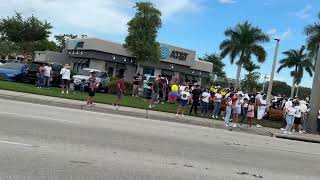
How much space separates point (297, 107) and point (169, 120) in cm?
653

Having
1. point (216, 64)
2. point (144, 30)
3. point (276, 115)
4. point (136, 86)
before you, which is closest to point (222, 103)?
point (276, 115)

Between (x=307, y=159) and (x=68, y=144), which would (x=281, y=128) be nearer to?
(x=307, y=159)

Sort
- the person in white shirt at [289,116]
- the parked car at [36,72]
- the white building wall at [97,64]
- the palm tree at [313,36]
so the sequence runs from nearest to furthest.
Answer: the person in white shirt at [289,116]
the parked car at [36,72]
the palm tree at [313,36]
the white building wall at [97,64]

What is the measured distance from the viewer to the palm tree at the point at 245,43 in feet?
201

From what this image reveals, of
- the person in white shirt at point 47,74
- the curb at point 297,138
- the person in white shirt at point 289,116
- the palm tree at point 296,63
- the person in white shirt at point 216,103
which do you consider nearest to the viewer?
the curb at point 297,138

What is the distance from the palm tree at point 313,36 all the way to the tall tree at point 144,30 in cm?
1389

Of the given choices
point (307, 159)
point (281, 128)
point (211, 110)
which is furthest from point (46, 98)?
point (307, 159)

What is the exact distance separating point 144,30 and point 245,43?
58.6 feet

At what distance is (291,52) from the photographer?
75.8m

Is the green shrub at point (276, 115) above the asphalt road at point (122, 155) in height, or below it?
above

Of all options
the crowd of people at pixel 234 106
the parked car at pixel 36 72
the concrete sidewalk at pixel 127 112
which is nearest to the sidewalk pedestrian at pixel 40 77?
the parked car at pixel 36 72

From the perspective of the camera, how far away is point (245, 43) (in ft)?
202

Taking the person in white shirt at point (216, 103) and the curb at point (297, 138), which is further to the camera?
the person in white shirt at point (216, 103)

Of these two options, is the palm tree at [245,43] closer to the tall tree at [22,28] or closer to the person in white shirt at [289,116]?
the tall tree at [22,28]
